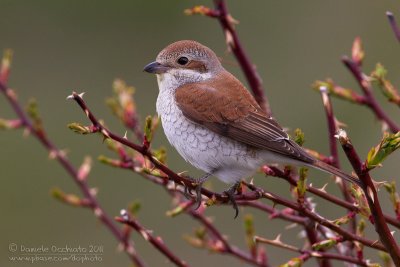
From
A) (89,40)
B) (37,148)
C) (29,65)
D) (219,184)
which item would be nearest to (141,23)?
(89,40)

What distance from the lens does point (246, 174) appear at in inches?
131

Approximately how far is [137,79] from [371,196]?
5.89m

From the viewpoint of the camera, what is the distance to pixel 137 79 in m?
7.84

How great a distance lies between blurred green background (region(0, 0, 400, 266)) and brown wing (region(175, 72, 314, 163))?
2.79 metres

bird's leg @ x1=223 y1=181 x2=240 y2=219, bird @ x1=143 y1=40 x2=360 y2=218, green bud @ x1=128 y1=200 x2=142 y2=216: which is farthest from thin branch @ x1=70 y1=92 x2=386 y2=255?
bird @ x1=143 y1=40 x2=360 y2=218

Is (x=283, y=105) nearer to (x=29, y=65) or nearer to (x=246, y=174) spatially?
(x=29, y=65)

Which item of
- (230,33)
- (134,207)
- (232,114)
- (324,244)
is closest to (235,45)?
(230,33)

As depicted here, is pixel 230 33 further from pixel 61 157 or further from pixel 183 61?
pixel 61 157

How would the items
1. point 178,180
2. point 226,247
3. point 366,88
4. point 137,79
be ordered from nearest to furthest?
1. point 178,180
2. point 366,88
3. point 226,247
4. point 137,79

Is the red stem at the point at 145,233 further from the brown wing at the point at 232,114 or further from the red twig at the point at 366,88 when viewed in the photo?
the red twig at the point at 366,88

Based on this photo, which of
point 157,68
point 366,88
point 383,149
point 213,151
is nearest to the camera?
point 383,149

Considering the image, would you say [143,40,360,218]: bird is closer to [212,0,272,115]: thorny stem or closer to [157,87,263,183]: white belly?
[157,87,263,183]: white belly

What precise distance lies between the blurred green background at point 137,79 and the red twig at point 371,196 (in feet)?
13.0

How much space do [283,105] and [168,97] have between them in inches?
141
